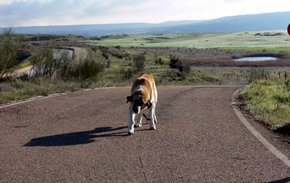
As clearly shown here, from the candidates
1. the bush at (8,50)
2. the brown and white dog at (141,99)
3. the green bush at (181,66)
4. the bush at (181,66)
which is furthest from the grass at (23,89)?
the bush at (181,66)

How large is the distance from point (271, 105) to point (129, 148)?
5947mm

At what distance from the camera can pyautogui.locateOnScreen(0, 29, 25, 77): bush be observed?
18.3m

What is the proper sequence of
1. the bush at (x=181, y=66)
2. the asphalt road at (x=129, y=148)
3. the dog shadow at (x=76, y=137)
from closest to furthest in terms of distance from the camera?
the asphalt road at (x=129, y=148), the dog shadow at (x=76, y=137), the bush at (x=181, y=66)

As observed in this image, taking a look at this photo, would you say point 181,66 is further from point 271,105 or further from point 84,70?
point 271,105

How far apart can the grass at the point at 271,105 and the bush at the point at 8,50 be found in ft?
32.8

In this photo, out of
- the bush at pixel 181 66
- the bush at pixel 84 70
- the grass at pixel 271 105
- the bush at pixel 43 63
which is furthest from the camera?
the bush at pixel 181 66

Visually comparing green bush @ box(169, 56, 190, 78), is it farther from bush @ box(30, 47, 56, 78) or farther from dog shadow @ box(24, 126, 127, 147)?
Answer: dog shadow @ box(24, 126, 127, 147)

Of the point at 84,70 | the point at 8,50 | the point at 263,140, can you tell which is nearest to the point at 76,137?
the point at 263,140

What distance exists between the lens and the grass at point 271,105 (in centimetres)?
964

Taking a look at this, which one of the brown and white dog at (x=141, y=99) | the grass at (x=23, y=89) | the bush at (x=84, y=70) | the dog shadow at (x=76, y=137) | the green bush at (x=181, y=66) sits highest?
the brown and white dog at (x=141, y=99)

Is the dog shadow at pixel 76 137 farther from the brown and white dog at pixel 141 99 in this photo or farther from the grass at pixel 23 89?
the grass at pixel 23 89

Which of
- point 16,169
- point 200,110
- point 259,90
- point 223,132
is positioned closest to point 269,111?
point 200,110

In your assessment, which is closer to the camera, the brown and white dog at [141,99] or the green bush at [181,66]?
the brown and white dog at [141,99]

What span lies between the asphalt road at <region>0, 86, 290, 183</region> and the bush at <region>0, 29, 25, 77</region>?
23.8ft
